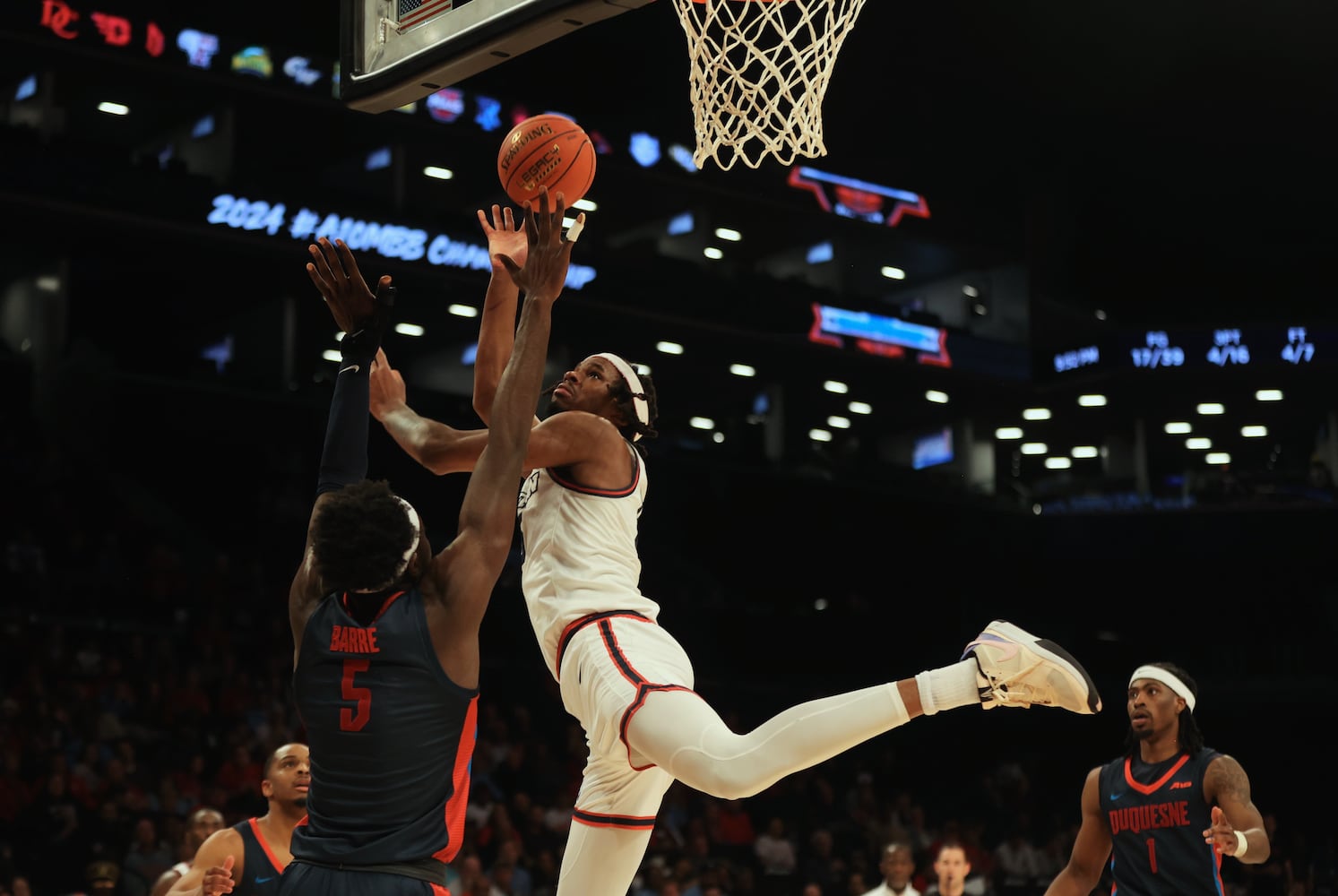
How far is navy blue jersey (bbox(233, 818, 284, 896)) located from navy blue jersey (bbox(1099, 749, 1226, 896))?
3.69 metres

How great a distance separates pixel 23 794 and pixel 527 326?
9906mm

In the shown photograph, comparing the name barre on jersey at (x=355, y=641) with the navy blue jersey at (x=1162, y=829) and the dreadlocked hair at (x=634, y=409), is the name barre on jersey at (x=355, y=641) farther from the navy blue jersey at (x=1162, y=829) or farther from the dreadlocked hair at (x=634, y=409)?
the navy blue jersey at (x=1162, y=829)

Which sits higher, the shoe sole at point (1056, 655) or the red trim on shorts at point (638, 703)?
the shoe sole at point (1056, 655)

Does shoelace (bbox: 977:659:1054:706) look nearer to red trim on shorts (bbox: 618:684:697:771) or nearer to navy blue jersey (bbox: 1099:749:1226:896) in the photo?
red trim on shorts (bbox: 618:684:697:771)

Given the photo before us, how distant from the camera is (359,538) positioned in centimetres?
337

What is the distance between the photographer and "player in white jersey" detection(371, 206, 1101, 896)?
4742 mm

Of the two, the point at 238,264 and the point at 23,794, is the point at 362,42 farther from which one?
the point at 238,264

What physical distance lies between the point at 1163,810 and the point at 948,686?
2488 mm

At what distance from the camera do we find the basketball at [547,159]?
5.78 meters

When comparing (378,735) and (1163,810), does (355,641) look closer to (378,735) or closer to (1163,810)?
(378,735)

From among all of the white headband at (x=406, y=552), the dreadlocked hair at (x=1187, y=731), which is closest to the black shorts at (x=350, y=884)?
the white headband at (x=406, y=552)

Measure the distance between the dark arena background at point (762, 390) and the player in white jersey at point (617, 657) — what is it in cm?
733

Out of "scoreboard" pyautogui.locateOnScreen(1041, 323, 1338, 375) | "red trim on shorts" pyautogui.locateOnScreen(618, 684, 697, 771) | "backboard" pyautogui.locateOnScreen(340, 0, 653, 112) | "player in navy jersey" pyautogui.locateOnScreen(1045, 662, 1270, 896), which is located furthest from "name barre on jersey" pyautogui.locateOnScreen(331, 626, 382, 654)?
"scoreboard" pyautogui.locateOnScreen(1041, 323, 1338, 375)

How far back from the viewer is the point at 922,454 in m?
33.8
